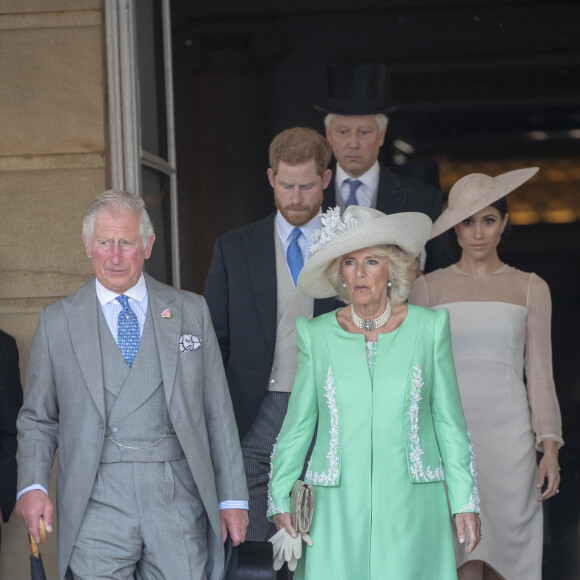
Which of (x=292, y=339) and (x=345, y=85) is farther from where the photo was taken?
(x=345, y=85)

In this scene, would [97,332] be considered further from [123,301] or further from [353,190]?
[353,190]

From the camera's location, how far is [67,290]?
5.43m

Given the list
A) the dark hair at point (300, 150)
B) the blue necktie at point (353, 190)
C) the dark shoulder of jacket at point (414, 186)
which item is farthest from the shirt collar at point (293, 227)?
the dark shoulder of jacket at point (414, 186)

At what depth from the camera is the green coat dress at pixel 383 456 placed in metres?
3.81

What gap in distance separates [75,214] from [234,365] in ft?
3.72

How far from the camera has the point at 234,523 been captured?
4.04 meters

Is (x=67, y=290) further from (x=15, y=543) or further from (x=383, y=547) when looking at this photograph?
(x=383, y=547)

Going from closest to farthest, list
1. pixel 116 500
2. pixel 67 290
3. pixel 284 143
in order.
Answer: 1. pixel 116 500
2. pixel 284 143
3. pixel 67 290

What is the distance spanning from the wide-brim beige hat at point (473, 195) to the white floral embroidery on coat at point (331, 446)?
4.20 feet

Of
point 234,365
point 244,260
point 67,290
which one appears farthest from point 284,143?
point 67,290

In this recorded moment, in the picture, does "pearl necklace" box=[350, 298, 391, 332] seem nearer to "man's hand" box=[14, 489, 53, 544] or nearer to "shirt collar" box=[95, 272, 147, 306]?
"shirt collar" box=[95, 272, 147, 306]

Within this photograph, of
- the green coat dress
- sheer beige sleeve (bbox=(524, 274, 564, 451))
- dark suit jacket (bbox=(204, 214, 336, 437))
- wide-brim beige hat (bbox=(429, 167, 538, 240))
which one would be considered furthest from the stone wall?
sheer beige sleeve (bbox=(524, 274, 564, 451))

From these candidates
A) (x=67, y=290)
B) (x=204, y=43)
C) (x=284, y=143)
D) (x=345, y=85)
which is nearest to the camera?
(x=284, y=143)

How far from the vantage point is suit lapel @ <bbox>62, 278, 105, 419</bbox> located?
379 centimetres
